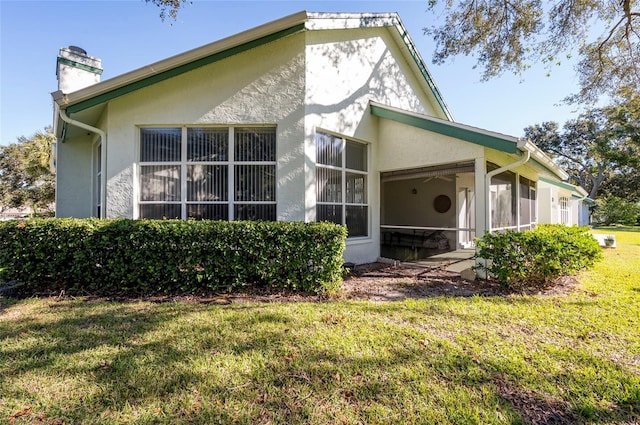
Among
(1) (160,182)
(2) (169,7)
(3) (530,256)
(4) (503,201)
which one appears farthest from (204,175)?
(4) (503,201)

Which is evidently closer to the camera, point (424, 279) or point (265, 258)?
point (265, 258)

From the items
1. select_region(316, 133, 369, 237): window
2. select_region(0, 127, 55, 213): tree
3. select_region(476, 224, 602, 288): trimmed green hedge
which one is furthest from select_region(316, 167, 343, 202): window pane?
select_region(0, 127, 55, 213): tree

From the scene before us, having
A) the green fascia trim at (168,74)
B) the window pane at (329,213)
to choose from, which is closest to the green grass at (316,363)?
the window pane at (329,213)

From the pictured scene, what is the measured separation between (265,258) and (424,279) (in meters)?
3.94

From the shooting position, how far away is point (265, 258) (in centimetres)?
548

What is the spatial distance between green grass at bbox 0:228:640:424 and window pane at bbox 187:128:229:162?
3541mm

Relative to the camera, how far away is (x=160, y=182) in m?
6.81

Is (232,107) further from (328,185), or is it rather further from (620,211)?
(620,211)

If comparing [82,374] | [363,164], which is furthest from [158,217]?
[363,164]

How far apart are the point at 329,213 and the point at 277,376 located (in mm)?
5031

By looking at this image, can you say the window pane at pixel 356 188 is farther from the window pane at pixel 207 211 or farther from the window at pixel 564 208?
the window at pixel 564 208

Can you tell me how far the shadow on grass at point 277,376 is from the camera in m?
2.40

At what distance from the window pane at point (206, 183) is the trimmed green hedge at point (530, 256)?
6.03 m

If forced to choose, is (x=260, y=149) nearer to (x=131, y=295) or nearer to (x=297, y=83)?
(x=297, y=83)
